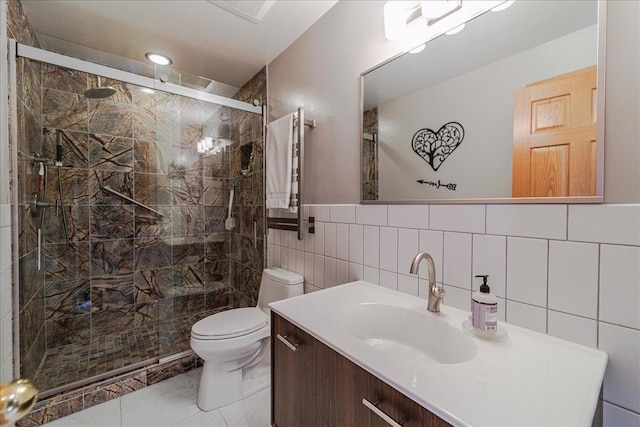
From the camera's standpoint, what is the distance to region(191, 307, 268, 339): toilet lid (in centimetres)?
142

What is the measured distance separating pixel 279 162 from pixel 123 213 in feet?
4.86

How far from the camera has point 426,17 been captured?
40.0 inches

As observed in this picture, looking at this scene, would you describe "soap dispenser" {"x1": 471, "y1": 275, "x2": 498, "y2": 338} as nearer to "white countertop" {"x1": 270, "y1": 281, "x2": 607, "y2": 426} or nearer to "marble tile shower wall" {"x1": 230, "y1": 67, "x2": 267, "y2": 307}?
"white countertop" {"x1": 270, "y1": 281, "x2": 607, "y2": 426}

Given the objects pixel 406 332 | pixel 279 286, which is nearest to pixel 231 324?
pixel 279 286

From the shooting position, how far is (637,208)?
2.08 feet

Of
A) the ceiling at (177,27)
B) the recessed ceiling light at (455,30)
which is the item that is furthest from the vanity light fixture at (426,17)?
the ceiling at (177,27)

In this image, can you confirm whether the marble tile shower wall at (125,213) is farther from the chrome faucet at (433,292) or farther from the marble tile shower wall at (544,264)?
the chrome faucet at (433,292)

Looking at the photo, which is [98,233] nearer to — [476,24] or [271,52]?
[271,52]

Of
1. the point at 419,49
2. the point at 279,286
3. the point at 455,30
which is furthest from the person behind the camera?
the point at 279,286

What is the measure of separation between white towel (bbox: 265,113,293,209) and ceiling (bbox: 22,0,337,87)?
22.9 inches

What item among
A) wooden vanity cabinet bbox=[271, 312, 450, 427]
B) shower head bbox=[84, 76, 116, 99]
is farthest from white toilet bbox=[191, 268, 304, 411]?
shower head bbox=[84, 76, 116, 99]

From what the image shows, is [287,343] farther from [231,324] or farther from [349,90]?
[349,90]

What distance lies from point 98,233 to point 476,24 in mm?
2734

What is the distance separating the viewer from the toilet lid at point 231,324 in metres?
1.42
